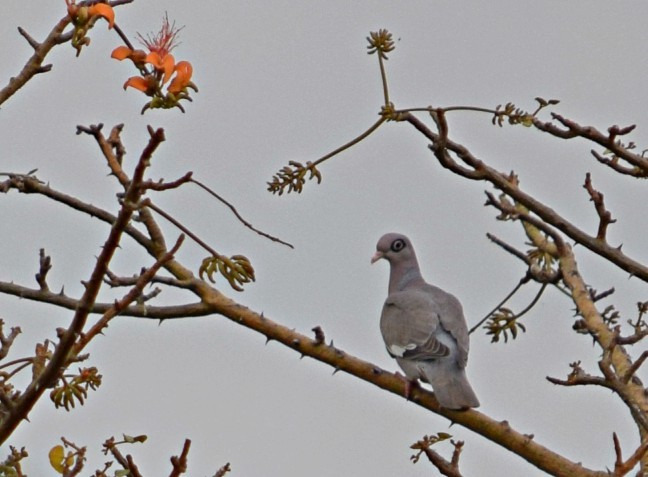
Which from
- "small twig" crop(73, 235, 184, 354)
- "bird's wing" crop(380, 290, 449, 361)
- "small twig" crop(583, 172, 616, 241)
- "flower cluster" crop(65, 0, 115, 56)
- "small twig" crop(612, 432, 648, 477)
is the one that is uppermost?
"bird's wing" crop(380, 290, 449, 361)

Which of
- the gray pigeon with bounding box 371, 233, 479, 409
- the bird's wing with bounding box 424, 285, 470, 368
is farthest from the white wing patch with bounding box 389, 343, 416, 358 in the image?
the bird's wing with bounding box 424, 285, 470, 368

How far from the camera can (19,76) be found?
4.00 m

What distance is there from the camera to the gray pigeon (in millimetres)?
7943

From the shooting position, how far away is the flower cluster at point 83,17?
3525mm

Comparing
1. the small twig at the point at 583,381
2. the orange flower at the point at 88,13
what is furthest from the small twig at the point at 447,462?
the orange flower at the point at 88,13

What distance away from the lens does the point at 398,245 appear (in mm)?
9820

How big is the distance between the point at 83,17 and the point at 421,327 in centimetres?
527

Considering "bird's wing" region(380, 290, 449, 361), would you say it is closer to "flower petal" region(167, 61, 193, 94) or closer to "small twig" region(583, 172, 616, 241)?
"small twig" region(583, 172, 616, 241)

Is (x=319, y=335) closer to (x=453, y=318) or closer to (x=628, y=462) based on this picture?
(x=628, y=462)

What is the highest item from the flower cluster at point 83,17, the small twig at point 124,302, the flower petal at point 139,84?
the flower cluster at point 83,17

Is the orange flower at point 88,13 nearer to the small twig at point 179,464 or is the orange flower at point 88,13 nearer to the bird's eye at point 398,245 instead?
the small twig at point 179,464

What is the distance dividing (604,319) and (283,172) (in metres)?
2.24

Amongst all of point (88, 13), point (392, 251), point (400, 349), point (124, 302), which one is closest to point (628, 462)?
point (124, 302)

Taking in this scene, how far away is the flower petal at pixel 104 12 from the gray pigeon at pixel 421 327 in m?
4.05
